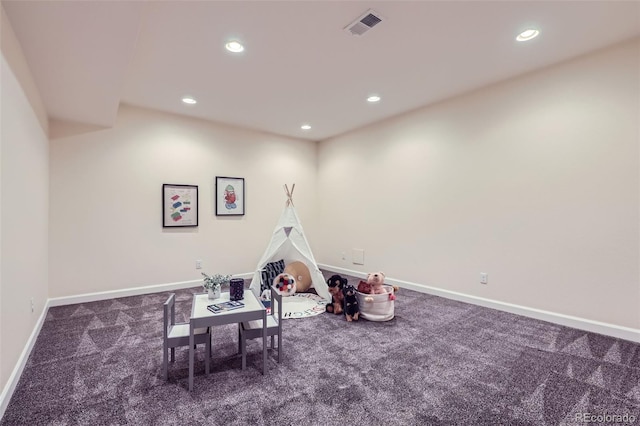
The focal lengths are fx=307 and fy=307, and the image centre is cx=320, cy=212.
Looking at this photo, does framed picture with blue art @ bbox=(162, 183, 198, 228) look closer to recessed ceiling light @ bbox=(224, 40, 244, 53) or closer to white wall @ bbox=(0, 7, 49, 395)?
white wall @ bbox=(0, 7, 49, 395)

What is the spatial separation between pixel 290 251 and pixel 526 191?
313cm

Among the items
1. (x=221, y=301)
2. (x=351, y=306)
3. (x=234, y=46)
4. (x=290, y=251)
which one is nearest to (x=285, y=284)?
(x=290, y=251)

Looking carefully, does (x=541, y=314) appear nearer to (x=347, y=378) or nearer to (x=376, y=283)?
(x=376, y=283)

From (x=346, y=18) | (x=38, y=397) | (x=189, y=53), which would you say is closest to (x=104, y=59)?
(x=189, y=53)

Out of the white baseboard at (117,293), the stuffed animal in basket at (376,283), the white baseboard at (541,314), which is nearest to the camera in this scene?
the white baseboard at (541,314)

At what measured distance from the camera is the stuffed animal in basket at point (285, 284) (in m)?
4.21

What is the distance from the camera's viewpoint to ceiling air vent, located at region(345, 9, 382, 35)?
2393 mm

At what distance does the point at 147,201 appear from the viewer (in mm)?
4531

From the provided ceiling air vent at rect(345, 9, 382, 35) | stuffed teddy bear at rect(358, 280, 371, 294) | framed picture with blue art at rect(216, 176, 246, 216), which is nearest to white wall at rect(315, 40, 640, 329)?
stuffed teddy bear at rect(358, 280, 371, 294)

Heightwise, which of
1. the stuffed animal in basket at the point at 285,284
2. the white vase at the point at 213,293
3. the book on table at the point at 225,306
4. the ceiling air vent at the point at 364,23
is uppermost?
the ceiling air vent at the point at 364,23

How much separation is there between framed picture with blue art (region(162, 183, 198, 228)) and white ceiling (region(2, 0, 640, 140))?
1.24 meters

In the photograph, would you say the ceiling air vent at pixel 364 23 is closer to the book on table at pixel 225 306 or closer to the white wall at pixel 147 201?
the book on table at pixel 225 306
